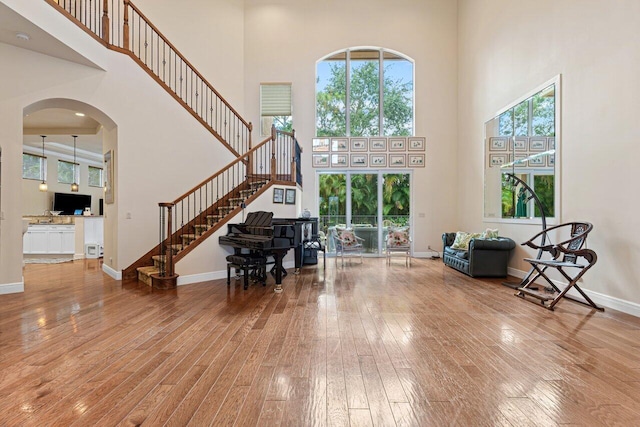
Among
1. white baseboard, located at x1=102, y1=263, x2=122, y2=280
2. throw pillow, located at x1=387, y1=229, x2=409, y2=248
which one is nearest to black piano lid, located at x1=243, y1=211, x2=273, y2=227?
white baseboard, located at x1=102, y1=263, x2=122, y2=280

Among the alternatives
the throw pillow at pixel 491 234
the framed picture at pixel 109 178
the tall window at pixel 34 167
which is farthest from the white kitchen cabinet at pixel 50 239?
the throw pillow at pixel 491 234

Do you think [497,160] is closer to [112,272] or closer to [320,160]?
[320,160]

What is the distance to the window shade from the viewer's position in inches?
347

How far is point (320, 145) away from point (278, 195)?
285 cm

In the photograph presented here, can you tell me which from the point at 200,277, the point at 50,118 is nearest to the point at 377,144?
the point at 200,277

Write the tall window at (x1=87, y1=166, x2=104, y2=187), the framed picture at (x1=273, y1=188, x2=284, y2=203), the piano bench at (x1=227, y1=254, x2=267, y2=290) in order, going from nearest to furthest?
the piano bench at (x1=227, y1=254, x2=267, y2=290) < the framed picture at (x1=273, y1=188, x2=284, y2=203) < the tall window at (x1=87, y1=166, x2=104, y2=187)

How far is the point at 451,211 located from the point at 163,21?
8.37m

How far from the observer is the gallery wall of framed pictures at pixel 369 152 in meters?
8.79

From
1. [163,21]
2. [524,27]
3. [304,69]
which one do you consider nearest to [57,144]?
[163,21]

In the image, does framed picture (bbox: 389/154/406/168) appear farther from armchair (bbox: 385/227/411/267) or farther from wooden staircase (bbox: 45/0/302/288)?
wooden staircase (bbox: 45/0/302/288)

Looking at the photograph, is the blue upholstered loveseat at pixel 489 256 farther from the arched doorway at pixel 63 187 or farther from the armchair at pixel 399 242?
the arched doorway at pixel 63 187

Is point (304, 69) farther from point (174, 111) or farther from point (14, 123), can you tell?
point (14, 123)

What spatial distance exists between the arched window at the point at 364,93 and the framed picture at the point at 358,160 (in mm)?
624

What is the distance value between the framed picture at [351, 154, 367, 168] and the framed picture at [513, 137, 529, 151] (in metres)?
3.70
